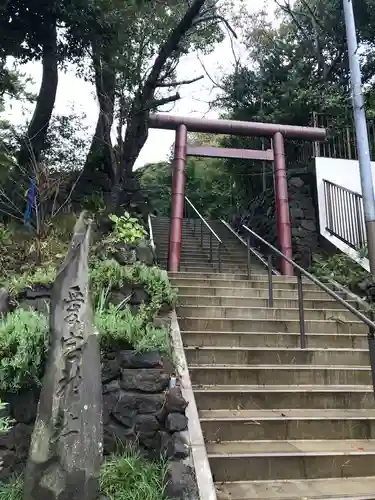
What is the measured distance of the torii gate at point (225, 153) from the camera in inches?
340

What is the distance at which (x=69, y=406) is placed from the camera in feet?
9.19

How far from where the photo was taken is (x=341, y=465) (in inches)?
129

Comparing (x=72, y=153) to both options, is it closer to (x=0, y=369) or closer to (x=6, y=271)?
(x=6, y=271)

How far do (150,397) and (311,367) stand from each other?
1.90 m

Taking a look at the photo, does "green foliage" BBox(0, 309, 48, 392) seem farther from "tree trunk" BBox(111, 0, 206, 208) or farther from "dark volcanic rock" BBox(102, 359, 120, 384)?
"tree trunk" BBox(111, 0, 206, 208)

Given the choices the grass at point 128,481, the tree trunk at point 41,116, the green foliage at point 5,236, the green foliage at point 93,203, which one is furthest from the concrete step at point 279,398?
the tree trunk at point 41,116

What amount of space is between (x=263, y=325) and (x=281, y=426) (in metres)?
1.94

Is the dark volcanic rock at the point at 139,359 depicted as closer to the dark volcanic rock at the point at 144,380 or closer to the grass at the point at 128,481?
the dark volcanic rock at the point at 144,380

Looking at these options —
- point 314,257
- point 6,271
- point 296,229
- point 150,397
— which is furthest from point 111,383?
A: point 296,229

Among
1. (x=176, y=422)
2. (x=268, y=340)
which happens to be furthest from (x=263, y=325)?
(x=176, y=422)

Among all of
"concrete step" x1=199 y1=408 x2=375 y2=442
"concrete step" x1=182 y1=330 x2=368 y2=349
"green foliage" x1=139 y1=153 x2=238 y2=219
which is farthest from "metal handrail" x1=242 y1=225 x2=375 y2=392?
"green foliage" x1=139 y1=153 x2=238 y2=219

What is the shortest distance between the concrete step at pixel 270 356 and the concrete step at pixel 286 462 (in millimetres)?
1305

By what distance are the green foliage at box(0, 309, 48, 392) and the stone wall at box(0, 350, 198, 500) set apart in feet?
0.37

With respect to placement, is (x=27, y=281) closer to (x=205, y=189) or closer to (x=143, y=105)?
(x=143, y=105)
